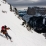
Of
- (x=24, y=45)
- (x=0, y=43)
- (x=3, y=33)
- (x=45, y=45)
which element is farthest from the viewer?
(x=45, y=45)

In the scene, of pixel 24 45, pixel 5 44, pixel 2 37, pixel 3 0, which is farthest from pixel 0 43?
pixel 3 0

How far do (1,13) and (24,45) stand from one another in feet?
49.3

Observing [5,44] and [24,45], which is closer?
[5,44]

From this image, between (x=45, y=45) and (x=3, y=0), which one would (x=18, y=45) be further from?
(x=3, y=0)

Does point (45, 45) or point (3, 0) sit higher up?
point (3, 0)

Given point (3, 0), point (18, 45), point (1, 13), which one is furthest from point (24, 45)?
point (3, 0)

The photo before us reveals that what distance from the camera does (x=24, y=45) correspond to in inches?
849

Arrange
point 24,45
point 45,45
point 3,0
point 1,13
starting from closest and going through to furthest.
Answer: point 24,45, point 45,45, point 1,13, point 3,0

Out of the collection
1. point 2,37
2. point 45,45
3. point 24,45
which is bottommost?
point 45,45

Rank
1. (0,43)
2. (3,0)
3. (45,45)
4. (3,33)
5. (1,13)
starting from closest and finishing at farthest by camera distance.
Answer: (0,43), (3,33), (45,45), (1,13), (3,0)

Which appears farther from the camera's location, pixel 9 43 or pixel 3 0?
pixel 3 0

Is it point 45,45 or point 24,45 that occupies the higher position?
point 24,45

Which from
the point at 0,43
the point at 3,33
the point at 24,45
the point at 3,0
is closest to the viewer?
the point at 0,43

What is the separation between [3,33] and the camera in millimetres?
19562
